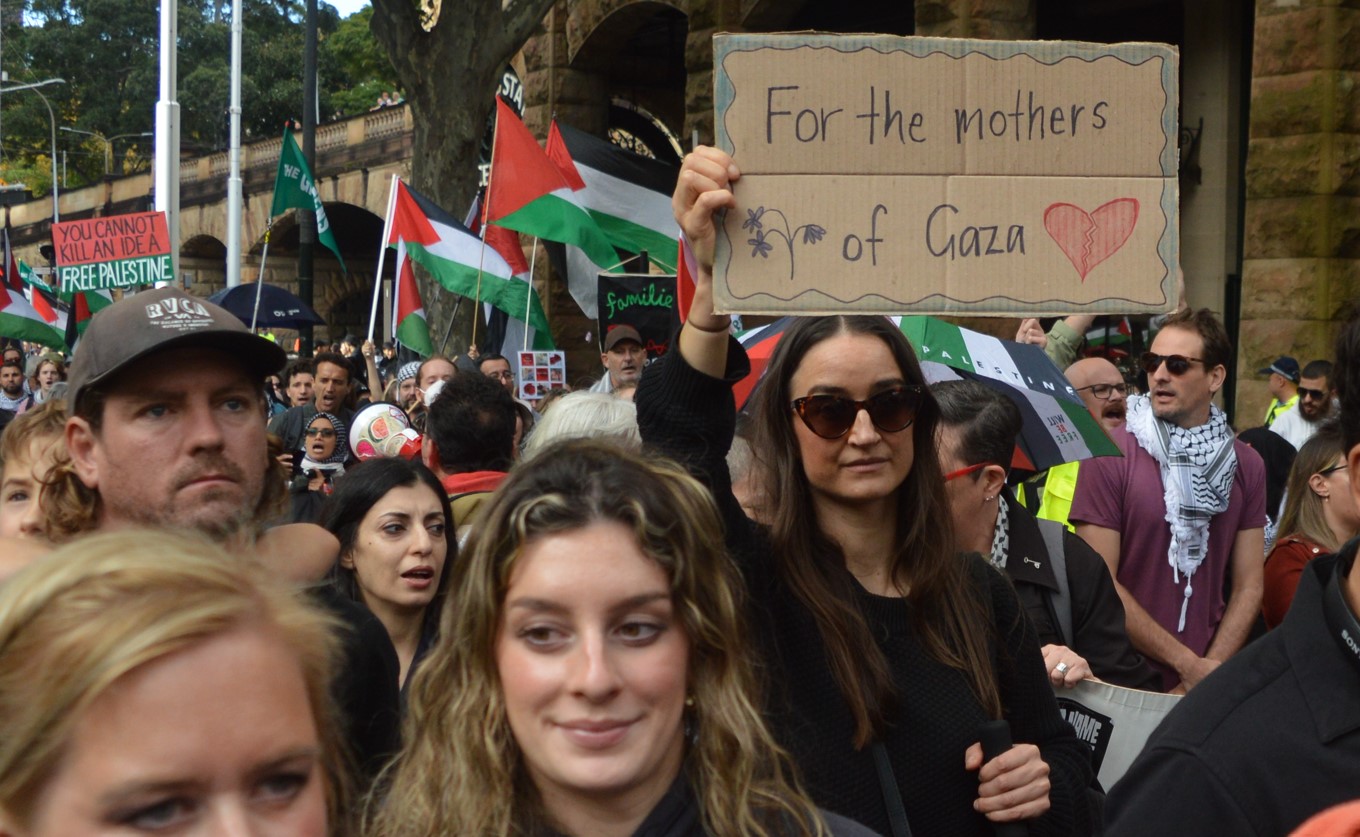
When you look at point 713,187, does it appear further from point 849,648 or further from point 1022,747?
point 1022,747

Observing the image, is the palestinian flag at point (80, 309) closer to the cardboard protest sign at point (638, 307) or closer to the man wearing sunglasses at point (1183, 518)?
the cardboard protest sign at point (638, 307)

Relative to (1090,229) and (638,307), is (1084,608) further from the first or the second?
(638,307)

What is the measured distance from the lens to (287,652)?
5.42 ft

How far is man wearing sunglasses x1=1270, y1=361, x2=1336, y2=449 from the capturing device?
28.1 ft

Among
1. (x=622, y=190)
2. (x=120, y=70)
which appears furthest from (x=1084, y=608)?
(x=120, y=70)

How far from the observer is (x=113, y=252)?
12883mm

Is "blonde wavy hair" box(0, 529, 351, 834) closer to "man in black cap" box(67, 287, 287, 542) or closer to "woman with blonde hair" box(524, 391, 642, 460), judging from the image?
"man in black cap" box(67, 287, 287, 542)

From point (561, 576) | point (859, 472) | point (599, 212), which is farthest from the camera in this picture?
point (599, 212)

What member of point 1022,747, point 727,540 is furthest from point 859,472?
point 1022,747

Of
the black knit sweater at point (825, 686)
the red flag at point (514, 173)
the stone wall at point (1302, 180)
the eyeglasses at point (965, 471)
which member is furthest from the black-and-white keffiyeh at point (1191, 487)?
the red flag at point (514, 173)

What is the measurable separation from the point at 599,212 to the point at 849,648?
7939 millimetres

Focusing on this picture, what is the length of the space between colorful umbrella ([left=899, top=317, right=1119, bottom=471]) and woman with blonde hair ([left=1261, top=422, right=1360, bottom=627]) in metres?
0.62

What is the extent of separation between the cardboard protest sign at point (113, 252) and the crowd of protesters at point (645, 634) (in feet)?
30.7

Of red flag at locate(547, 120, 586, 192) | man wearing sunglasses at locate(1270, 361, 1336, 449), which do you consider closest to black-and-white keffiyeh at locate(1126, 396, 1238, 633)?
man wearing sunglasses at locate(1270, 361, 1336, 449)
